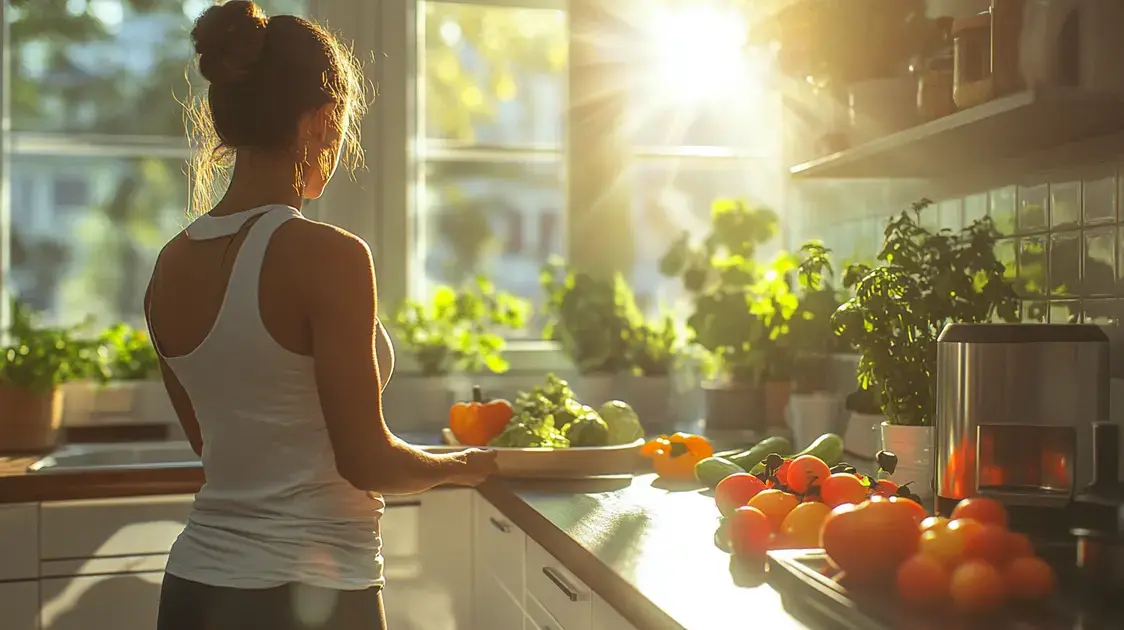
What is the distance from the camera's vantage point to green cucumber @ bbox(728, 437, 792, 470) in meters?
1.92

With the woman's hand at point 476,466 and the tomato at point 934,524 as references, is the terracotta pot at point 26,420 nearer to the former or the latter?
the woman's hand at point 476,466

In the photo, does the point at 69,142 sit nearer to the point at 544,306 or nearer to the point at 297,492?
the point at 544,306

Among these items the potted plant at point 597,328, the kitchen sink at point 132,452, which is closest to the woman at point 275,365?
the kitchen sink at point 132,452

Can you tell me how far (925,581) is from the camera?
1.01m

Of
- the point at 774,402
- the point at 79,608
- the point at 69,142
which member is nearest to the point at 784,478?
the point at 774,402

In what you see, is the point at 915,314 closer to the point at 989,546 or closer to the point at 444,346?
the point at 989,546

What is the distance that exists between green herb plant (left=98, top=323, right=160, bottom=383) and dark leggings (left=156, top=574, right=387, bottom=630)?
1591 millimetres

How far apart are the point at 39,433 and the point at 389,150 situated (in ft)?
3.59

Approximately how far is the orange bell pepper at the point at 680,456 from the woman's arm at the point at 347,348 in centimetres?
81

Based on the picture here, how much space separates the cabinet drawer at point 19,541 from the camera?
6.91ft

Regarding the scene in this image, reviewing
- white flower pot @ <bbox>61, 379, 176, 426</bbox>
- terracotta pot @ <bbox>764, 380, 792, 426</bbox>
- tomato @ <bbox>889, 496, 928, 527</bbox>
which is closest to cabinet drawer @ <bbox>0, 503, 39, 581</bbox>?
white flower pot @ <bbox>61, 379, 176, 426</bbox>

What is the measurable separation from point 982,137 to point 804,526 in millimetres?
727

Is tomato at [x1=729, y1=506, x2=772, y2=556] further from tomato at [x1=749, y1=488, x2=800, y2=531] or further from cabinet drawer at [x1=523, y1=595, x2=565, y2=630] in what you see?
cabinet drawer at [x1=523, y1=595, x2=565, y2=630]

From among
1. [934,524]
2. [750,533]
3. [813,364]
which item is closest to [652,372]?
[813,364]
